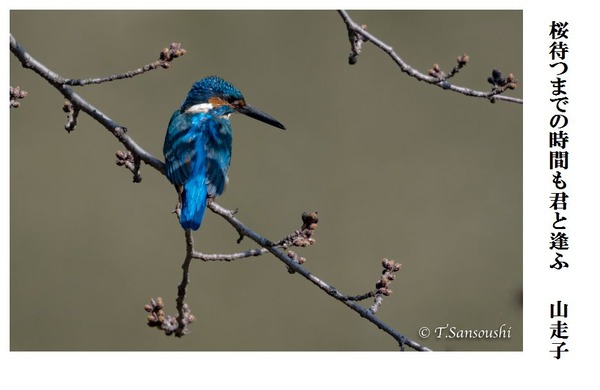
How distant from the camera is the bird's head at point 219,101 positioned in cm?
284

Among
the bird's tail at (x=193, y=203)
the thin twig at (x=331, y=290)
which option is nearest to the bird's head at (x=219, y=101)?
the bird's tail at (x=193, y=203)

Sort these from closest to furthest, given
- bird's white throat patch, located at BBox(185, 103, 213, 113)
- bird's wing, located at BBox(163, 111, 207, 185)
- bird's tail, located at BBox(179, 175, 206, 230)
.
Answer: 1. bird's tail, located at BBox(179, 175, 206, 230)
2. bird's wing, located at BBox(163, 111, 207, 185)
3. bird's white throat patch, located at BBox(185, 103, 213, 113)

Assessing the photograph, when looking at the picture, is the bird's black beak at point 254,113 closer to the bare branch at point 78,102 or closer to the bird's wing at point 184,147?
the bird's wing at point 184,147

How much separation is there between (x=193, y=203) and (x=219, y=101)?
595mm

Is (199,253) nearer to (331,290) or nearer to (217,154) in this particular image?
(331,290)

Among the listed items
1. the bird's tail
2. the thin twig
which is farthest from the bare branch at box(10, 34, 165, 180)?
the thin twig

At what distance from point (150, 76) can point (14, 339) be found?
2.19 meters

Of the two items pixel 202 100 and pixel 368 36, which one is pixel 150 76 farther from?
pixel 368 36

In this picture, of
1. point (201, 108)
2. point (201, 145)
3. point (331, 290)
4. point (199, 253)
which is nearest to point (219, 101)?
point (201, 108)

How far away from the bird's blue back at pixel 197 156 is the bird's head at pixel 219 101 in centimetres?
1

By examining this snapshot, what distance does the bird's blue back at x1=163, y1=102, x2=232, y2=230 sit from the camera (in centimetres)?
240

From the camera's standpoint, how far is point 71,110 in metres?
2.39

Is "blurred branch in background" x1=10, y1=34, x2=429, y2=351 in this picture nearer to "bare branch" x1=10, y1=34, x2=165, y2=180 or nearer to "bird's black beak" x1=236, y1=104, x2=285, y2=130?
"bare branch" x1=10, y1=34, x2=165, y2=180
